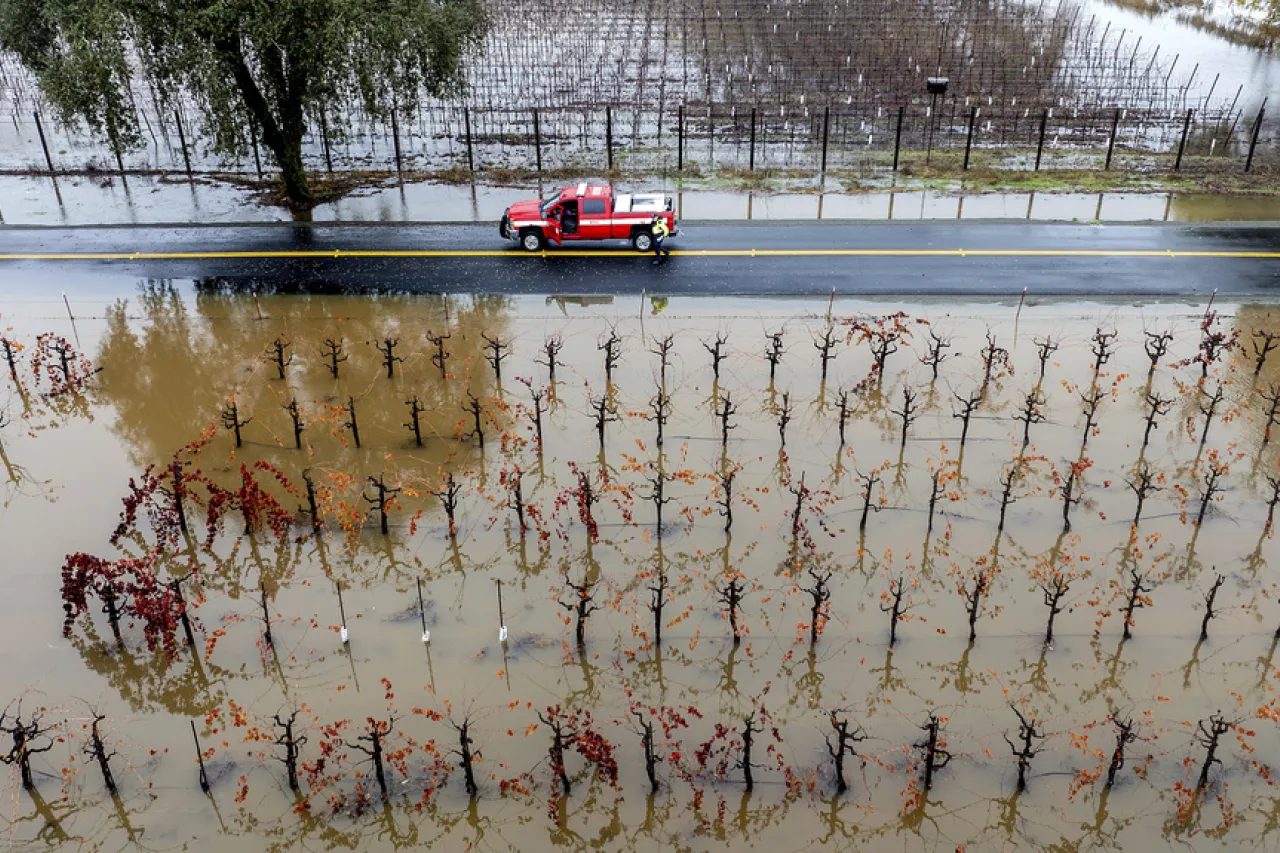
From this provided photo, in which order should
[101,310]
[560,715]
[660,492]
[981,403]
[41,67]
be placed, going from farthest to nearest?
[41,67] < [101,310] < [981,403] < [660,492] < [560,715]

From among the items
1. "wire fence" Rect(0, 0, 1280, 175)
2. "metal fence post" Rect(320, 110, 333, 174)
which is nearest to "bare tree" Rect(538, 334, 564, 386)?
"wire fence" Rect(0, 0, 1280, 175)

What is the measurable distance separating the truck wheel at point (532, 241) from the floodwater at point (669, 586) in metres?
3.73

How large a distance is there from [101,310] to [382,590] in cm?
1250

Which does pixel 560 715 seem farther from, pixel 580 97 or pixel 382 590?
pixel 580 97

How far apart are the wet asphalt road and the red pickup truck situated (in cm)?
47

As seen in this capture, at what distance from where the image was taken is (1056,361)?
19.8m

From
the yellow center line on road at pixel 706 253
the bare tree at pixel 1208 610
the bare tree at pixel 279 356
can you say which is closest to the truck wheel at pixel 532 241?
the yellow center line on road at pixel 706 253

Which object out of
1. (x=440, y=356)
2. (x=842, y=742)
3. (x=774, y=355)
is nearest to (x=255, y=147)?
(x=440, y=356)

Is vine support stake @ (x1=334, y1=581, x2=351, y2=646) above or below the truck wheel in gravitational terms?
below

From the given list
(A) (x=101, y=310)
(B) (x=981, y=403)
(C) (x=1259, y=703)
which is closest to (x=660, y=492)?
(B) (x=981, y=403)

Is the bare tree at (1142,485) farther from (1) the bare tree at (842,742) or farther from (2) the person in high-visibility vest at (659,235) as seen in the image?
(2) the person in high-visibility vest at (659,235)

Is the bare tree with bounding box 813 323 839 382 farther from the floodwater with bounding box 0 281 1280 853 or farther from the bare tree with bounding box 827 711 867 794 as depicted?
the bare tree with bounding box 827 711 867 794

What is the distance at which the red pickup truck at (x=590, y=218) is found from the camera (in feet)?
80.3

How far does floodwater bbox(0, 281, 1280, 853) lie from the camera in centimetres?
1140
